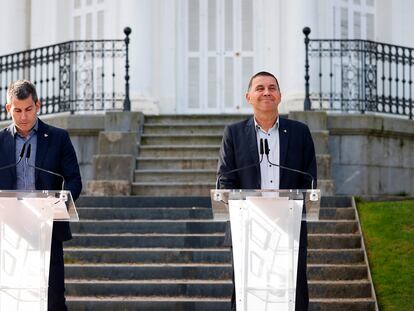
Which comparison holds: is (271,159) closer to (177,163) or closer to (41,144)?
(41,144)

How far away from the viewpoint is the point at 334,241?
12.1 m

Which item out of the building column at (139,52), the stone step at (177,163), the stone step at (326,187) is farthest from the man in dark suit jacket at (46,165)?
the building column at (139,52)

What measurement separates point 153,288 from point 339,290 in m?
1.81

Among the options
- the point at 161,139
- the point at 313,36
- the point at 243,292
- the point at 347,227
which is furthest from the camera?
the point at 313,36

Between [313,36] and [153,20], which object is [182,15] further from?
[313,36]

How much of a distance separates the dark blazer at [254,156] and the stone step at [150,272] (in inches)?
163

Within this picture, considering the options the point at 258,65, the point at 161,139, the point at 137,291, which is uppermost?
the point at 258,65

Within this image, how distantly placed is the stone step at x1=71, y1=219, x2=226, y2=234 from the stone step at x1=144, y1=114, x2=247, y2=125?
456cm

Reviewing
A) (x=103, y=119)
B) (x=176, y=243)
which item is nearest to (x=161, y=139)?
(x=103, y=119)

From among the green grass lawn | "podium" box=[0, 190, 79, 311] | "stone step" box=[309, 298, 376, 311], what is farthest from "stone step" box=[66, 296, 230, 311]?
"podium" box=[0, 190, 79, 311]

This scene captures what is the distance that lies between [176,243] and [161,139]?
15.3ft

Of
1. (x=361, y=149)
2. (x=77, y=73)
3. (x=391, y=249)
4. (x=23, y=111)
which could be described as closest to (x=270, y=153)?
(x=23, y=111)

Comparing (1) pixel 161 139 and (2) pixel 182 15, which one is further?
(2) pixel 182 15

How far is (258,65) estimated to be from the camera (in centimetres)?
1944
